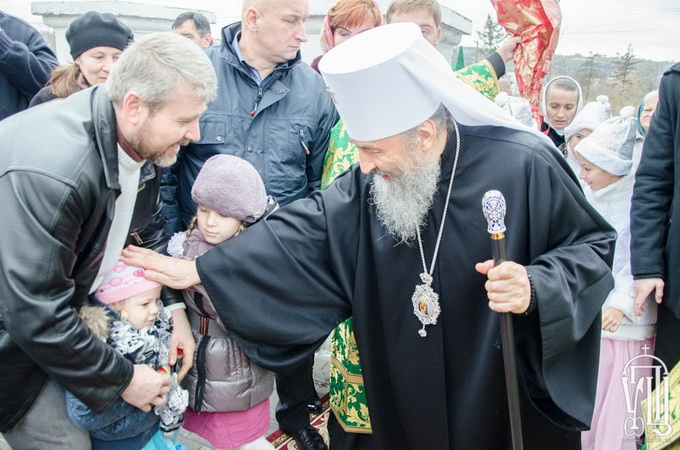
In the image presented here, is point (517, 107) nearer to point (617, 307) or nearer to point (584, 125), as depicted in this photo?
point (584, 125)

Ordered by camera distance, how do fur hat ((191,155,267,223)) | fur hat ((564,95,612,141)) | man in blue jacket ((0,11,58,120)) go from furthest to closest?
fur hat ((564,95,612,141)), man in blue jacket ((0,11,58,120)), fur hat ((191,155,267,223))

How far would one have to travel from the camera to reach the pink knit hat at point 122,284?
2.26m

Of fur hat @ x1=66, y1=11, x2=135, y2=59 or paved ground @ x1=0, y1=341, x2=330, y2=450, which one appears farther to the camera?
paved ground @ x1=0, y1=341, x2=330, y2=450

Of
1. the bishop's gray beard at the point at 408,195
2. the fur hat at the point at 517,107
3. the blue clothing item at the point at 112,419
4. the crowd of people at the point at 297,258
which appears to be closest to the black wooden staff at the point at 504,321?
the crowd of people at the point at 297,258

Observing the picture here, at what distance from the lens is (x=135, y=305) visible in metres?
2.30

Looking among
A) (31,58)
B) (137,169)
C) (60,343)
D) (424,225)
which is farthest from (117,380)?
(31,58)

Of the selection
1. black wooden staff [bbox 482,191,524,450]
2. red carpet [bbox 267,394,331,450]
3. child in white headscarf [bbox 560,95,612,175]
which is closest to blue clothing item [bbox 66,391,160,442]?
red carpet [bbox 267,394,331,450]

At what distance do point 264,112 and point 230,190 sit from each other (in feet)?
2.45

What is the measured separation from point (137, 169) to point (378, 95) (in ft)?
3.10

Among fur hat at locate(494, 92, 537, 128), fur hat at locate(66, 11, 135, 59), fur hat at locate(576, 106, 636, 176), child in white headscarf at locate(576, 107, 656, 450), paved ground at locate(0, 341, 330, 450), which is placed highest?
fur hat at locate(66, 11, 135, 59)

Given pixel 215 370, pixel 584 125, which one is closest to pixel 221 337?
pixel 215 370

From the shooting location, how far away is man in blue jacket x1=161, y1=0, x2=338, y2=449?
9.93ft

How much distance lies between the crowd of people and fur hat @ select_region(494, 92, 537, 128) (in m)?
0.83

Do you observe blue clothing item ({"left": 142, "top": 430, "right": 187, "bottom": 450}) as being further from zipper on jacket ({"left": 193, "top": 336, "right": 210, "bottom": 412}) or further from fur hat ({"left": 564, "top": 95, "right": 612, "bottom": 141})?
fur hat ({"left": 564, "top": 95, "right": 612, "bottom": 141})
